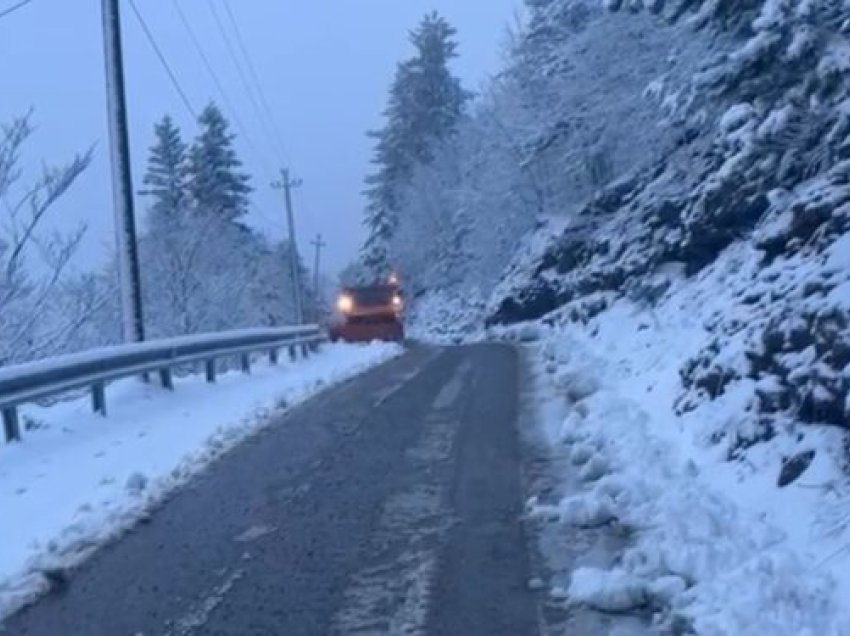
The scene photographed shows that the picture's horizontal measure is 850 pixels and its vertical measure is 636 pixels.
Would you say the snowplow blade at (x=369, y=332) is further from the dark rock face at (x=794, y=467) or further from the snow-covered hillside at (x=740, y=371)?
the dark rock face at (x=794, y=467)

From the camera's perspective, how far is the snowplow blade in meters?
41.0

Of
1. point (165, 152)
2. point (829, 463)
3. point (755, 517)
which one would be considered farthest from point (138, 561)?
point (165, 152)

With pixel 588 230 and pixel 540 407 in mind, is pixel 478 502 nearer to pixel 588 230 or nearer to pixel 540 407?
pixel 540 407

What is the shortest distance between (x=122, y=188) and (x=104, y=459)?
889cm

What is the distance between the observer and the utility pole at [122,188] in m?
19.2

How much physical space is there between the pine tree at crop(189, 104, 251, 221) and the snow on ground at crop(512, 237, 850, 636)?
6151 centimetres

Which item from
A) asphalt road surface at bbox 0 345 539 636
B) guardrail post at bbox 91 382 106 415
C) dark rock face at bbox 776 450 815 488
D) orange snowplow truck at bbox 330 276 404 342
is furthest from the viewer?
orange snowplow truck at bbox 330 276 404 342

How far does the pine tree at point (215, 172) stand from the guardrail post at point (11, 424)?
59428 millimetres

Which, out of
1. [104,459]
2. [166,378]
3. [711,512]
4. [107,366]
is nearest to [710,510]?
[711,512]

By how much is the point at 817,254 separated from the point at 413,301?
7487cm

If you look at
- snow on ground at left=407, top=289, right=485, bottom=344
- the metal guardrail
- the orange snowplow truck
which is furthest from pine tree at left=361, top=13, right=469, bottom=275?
the metal guardrail

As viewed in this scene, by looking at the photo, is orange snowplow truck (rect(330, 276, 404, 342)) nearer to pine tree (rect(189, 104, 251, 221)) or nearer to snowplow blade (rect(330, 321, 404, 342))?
snowplow blade (rect(330, 321, 404, 342))

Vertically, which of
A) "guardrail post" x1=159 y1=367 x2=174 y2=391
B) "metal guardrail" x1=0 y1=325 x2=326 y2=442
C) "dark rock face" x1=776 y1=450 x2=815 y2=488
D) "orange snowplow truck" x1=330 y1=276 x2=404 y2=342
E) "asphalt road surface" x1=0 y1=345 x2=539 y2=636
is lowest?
"asphalt road surface" x1=0 y1=345 x2=539 y2=636

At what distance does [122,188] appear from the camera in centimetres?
1945
